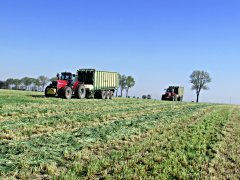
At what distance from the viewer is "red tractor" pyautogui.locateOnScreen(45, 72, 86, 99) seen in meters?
28.3

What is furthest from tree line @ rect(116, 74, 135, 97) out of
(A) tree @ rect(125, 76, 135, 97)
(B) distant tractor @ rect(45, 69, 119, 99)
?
(B) distant tractor @ rect(45, 69, 119, 99)

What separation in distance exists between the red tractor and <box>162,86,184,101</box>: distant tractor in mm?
26966

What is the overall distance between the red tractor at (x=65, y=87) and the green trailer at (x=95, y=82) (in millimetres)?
895

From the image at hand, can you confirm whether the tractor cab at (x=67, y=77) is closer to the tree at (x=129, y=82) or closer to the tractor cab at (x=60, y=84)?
the tractor cab at (x=60, y=84)

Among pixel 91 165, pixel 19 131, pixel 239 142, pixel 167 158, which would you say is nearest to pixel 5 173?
pixel 91 165

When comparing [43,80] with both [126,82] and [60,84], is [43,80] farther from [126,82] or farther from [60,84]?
[60,84]

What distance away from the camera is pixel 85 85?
32.5 metres

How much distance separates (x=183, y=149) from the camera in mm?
9570

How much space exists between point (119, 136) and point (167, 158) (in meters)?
3.31

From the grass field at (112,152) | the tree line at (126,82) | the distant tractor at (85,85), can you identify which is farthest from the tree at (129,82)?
the grass field at (112,152)

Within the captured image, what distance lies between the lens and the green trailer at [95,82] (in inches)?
1300

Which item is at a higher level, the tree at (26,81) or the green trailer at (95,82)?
the tree at (26,81)

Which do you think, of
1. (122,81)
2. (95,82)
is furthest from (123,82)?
(95,82)

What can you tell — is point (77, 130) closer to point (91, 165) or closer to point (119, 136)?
point (119, 136)
